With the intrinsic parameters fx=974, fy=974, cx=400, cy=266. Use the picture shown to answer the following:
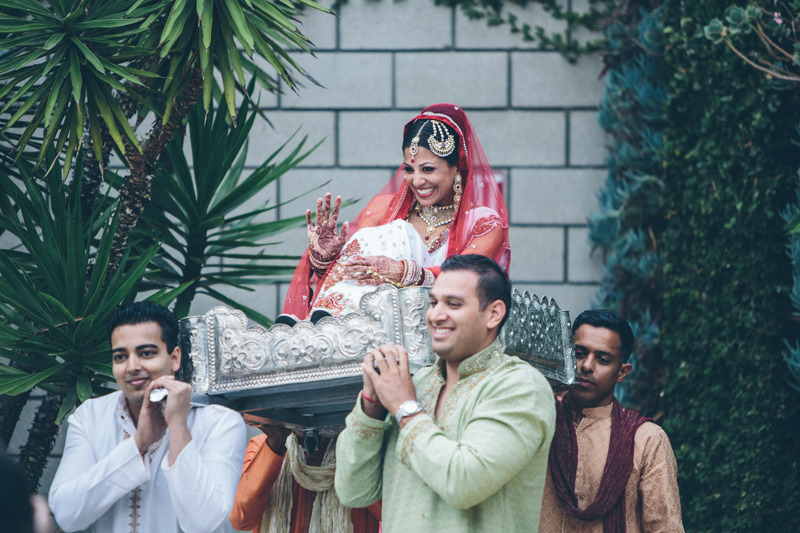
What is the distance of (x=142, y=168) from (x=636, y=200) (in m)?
3.25

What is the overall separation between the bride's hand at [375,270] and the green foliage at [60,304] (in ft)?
5.10

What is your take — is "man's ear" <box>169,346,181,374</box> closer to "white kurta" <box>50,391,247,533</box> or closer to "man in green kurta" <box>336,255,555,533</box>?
"white kurta" <box>50,391,247,533</box>

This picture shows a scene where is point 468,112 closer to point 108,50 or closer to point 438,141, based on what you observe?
point 108,50

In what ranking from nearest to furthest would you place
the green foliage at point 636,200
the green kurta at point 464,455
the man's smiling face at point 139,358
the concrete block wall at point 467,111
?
the green kurta at point 464,455 → the man's smiling face at point 139,358 → the green foliage at point 636,200 → the concrete block wall at point 467,111

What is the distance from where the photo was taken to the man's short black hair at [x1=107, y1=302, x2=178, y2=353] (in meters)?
3.42

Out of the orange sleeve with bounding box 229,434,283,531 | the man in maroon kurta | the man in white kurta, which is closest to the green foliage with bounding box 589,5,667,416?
the man in maroon kurta

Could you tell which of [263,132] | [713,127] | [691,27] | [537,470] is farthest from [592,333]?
[263,132]

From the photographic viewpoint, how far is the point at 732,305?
569cm

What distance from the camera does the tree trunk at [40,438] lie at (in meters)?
5.05

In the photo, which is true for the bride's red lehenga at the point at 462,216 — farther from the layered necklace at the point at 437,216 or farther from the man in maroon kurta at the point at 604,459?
the man in maroon kurta at the point at 604,459

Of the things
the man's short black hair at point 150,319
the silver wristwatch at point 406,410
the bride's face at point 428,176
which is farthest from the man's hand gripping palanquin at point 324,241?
the silver wristwatch at point 406,410

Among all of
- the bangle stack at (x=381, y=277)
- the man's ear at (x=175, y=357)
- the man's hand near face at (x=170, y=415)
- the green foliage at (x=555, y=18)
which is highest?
the green foliage at (x=555, y=18)

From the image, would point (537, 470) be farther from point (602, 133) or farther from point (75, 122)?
point (602, 133)

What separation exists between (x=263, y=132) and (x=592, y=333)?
12.2ft
